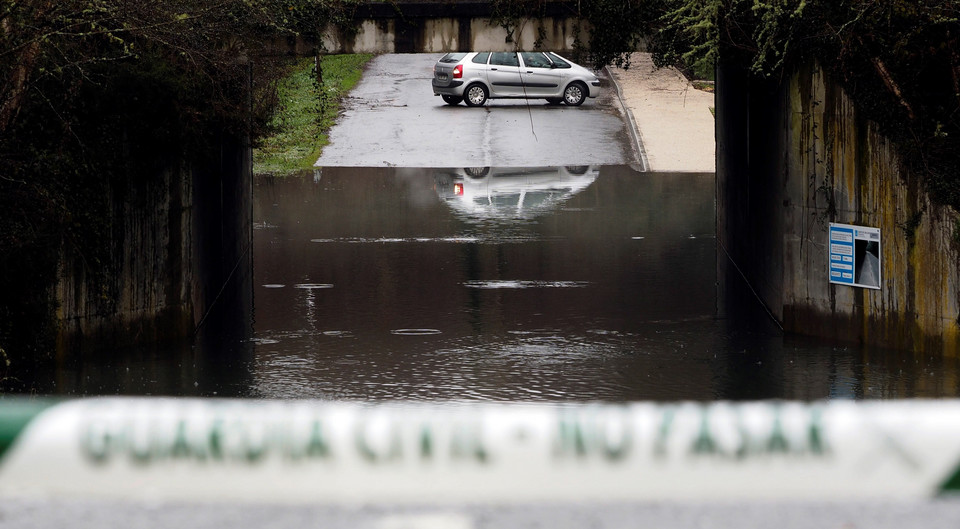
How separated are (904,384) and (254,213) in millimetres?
15776

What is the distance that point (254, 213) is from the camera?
993 inches

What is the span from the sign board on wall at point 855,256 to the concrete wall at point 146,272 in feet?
22.4

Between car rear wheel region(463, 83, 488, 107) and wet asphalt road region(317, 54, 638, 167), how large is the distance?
24cm

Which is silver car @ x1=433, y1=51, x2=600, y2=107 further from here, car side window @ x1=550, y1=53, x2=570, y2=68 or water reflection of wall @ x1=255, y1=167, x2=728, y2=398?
water reflection of wall @ x1=255, y1=167, x2=728, y2=398

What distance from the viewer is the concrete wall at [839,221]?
505 inches

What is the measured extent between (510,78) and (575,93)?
2187 millimetres

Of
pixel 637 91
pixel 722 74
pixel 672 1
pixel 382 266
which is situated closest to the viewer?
pixel 672 1

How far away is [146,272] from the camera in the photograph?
13.9m

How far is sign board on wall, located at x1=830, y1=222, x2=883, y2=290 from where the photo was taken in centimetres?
1351

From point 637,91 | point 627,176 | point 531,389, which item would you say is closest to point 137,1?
point 531,389

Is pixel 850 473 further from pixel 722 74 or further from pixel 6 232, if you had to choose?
pixel 722 74

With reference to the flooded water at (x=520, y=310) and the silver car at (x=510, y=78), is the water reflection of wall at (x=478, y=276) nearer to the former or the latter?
the flooded water at (x=520, y=310)

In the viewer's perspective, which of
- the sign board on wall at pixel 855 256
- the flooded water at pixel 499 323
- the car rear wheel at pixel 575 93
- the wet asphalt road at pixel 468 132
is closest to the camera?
the flooded water at pixel 499 323

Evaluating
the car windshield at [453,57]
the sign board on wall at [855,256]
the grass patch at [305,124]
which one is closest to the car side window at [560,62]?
the car windshield at [453,57]
